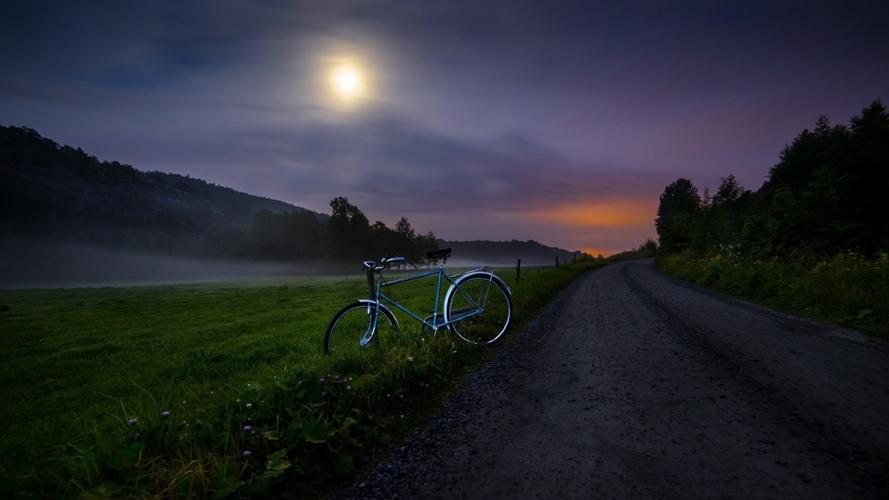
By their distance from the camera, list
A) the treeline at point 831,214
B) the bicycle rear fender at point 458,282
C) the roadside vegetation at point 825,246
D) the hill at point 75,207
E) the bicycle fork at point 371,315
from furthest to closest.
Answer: the hill at point 75,207
the treeline at point 831,214
the roadside vegetation at point 825,246
the bicycle rear fender at point 458,282
the bicycle fork at point 371,315

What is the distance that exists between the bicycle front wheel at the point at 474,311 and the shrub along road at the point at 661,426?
1.00 m

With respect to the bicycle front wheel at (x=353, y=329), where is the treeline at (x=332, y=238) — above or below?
above

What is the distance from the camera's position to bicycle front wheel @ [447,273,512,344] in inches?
275

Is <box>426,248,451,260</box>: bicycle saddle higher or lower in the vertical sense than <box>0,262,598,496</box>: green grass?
higher

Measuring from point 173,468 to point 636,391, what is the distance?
491 centimetres

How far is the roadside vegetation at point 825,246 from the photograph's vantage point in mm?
9023

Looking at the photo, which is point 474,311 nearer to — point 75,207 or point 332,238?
point 332,238

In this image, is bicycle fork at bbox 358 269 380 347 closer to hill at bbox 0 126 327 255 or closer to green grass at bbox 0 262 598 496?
green grass at bbox 0 262 598 496

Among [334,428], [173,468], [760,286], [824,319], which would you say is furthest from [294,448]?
[760,286]

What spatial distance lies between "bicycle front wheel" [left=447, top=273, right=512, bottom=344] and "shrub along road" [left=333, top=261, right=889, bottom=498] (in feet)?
3.28

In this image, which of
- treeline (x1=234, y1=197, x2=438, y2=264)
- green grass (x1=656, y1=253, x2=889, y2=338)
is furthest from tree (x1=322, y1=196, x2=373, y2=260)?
green grass (x1=656, y1=253, x2=889, y2=338)

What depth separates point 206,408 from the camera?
3697 mm

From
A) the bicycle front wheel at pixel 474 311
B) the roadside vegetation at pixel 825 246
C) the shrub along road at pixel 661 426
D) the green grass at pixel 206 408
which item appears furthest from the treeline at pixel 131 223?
the shrub along road at pixel 661 426

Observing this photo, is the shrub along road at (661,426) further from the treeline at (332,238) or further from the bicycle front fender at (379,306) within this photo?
the treeline at (332,238)
